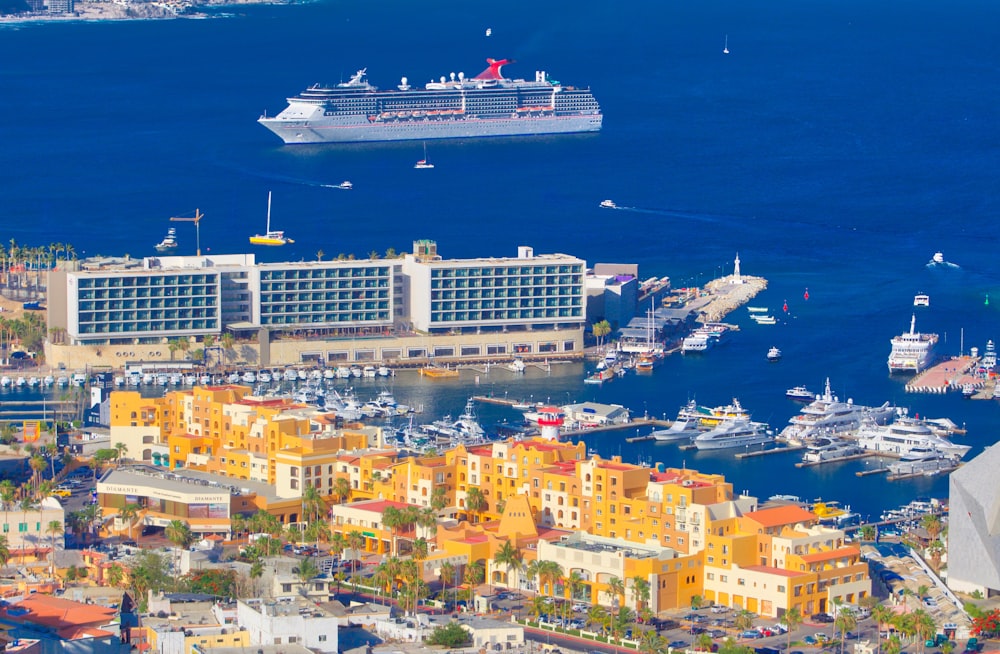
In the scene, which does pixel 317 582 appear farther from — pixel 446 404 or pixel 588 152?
pixel 588 152

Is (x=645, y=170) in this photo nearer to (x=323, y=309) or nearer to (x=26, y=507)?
(x=323, y=309)

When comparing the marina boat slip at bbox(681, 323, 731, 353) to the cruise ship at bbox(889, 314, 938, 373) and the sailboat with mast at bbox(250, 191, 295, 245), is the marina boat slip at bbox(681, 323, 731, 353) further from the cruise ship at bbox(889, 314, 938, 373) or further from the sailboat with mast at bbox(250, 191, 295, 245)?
the sailboat with mast at bbox(250, 191, 295, 245)

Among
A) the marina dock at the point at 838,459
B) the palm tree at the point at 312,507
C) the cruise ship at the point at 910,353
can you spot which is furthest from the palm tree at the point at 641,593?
the cruise ship at the point at 910,353

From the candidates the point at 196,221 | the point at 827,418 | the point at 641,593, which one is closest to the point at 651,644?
the point at 641,593

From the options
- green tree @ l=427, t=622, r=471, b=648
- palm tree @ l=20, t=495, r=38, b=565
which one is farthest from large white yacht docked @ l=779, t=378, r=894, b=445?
green tree @ l=427, t=622, r=471, b=648

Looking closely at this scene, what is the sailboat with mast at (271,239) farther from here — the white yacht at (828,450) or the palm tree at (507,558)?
the palm tree at (507,558)
